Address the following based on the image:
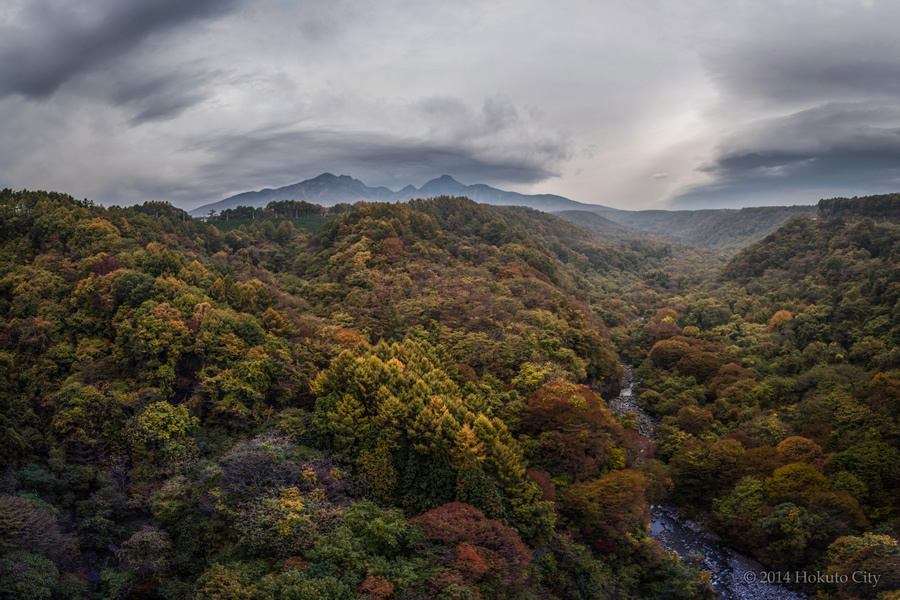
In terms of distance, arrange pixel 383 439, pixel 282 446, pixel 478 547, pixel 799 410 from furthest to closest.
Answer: pixel 799 410 < pixel 383 439 < pixel 282 446 < pixel 478 547

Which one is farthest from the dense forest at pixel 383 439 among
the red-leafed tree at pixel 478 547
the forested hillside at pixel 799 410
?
the forested hillside at pixel 799 410

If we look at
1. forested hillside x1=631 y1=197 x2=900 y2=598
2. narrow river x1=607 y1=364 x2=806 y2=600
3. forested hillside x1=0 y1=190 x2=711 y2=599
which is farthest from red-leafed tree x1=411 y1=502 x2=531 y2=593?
forested hillside x1=631 y1=197 x2=900 y2=598

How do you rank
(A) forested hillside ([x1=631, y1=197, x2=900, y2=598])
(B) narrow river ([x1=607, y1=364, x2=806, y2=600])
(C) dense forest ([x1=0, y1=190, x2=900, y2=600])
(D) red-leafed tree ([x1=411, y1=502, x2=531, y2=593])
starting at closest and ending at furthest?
(D) red-leafed tree ([x1=411, y1=502, x2=531, y2=593])
(C) dense forest ([x1=0, y1=190, x2=900, y2=600])
(A) forested hillside ([x1=631, y1=197, x2=900, y2=598])
(B) narrow river ([x1=607, y1=364, x2=806, y2=600])

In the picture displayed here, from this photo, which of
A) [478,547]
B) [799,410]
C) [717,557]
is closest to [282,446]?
[478,547]

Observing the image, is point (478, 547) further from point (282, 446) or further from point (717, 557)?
point (717, 557)

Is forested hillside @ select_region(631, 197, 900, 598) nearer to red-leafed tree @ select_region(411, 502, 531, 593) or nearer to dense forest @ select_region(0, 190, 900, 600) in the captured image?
dense forest @ select_region(0, 190, 900, 600)

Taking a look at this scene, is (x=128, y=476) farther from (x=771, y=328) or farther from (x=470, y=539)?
(x=771, y=328)
